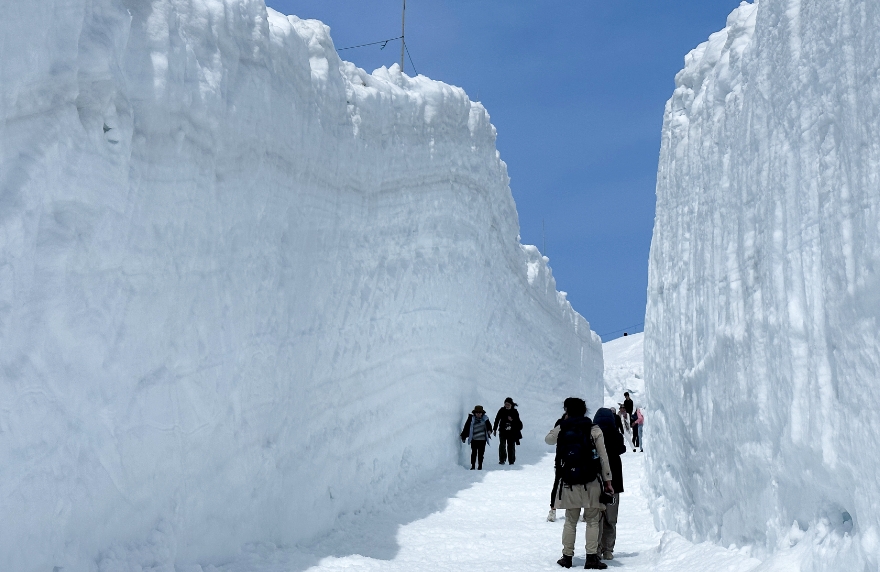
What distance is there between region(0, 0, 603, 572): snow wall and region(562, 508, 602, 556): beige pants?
92.6 inches

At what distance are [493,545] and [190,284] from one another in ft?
12.4

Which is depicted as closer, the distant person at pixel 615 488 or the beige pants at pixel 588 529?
the beige pants at pixel 588 529

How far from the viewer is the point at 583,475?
20.3ft

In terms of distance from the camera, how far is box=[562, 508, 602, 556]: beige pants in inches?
Answer: 245

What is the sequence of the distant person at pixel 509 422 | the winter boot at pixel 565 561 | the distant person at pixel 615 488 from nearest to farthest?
1. the winter boot at pixel 565 561
2. the distant person at pixel 615 488
3. the distant person at pixel 509 422

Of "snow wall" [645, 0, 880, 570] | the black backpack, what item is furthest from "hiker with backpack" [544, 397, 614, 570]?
"snow wall" [645, 0, 880, 570]

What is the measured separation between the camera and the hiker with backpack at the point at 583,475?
621 centimetres

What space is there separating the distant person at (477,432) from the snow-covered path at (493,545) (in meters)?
1.90

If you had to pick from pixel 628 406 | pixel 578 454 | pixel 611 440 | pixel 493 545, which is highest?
pixel 628 406

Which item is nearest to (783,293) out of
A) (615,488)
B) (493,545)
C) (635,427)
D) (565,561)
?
(615,488)

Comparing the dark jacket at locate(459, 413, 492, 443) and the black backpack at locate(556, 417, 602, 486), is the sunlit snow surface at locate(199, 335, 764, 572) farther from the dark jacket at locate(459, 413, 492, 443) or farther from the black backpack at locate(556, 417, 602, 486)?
the dark jacket at locate(459, 413, 492, 443)

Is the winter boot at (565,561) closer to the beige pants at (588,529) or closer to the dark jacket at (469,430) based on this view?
the beige pants at (588,529)

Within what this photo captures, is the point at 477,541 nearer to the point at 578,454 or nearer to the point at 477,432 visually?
the point at 578,454

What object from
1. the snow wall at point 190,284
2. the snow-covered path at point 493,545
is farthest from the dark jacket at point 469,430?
the snow wall at point 190,284
